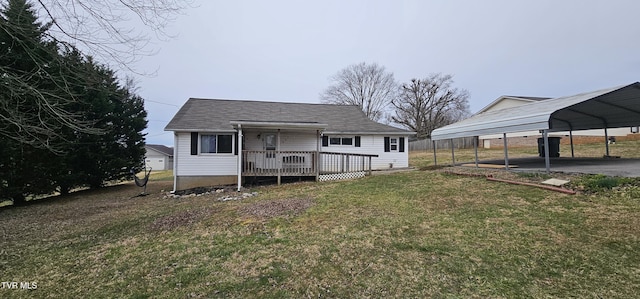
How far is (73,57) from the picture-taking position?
198 inches

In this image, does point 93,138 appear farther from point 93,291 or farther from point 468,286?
point 468,286

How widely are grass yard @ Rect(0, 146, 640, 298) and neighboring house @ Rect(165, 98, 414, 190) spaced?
4624 millimetres

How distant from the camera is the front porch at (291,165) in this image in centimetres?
1139

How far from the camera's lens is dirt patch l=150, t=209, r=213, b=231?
19.1ft

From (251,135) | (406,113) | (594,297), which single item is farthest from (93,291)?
(406,113)

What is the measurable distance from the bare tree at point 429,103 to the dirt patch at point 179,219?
3470 centimetres

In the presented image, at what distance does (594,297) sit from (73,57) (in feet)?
27.7

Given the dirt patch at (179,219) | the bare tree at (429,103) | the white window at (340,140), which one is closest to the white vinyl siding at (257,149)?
the white window at (340,140)

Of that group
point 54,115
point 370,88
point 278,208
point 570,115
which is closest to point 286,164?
point 278,208

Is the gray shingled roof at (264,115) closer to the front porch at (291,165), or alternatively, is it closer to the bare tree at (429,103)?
the front porch at (291,165)

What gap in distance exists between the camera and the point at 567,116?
11.8m

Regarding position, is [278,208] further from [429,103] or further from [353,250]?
[429,103]

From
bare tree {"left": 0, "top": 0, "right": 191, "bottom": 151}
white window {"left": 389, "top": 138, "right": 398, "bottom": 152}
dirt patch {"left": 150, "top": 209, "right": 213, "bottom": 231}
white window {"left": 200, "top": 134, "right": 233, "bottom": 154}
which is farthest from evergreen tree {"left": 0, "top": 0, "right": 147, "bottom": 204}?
white window {"left": 389, "top": 138, "right": 398, "bottom": 152}

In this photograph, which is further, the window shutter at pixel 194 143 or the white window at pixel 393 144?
the white window at pixel 393 144
